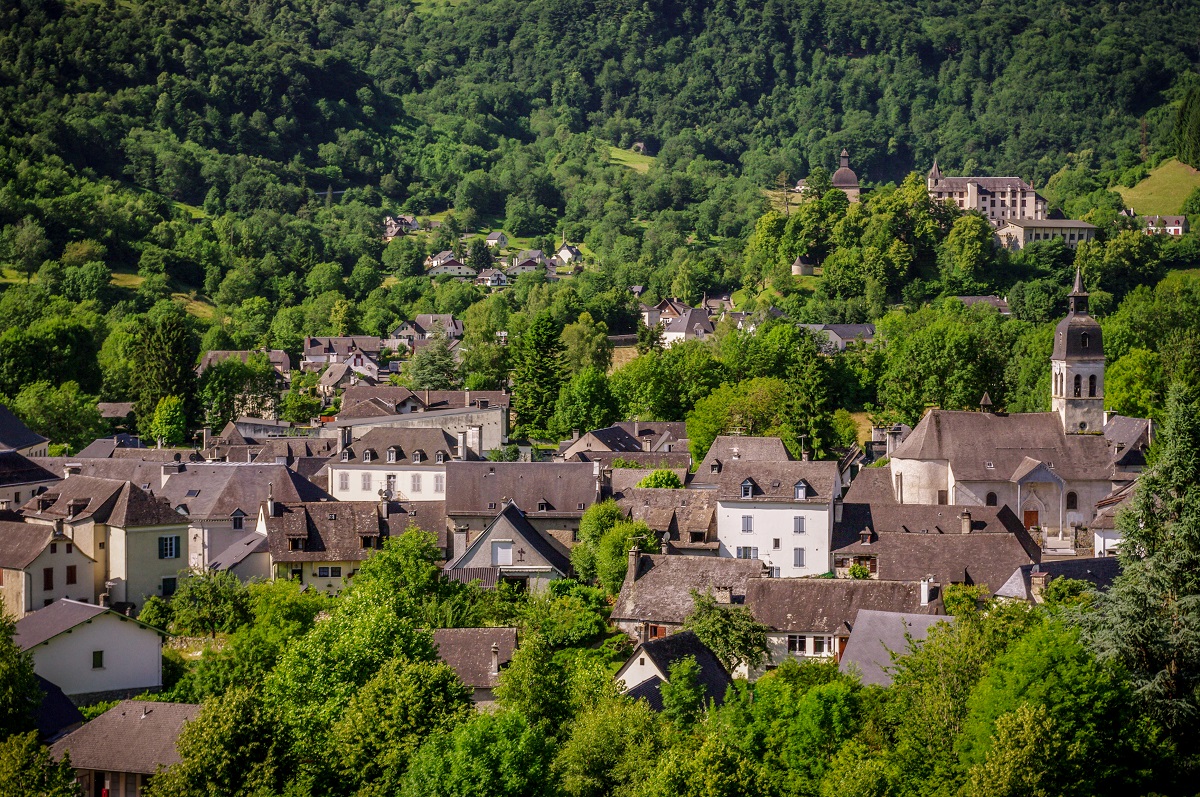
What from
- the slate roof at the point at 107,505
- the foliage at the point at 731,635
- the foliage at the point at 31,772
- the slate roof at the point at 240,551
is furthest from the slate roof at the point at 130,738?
the slate roof at the point at 240,551

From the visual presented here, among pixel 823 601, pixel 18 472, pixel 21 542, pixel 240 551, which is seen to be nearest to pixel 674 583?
pixel 823 601

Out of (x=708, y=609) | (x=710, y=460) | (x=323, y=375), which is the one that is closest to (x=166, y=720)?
(x=708, y=609)

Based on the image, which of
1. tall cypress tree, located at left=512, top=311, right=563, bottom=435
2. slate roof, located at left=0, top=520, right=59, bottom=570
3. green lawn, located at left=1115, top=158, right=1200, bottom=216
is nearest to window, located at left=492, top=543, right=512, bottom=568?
slate roof, located at left=0, top=520, right=59, bottom=570

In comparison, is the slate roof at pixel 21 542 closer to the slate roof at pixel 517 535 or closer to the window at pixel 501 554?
the slate roof at pixel 517 535

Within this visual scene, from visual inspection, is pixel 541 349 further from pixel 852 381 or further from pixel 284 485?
pixel 284 485

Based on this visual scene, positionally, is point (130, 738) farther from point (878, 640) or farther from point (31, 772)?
point (878, 640)

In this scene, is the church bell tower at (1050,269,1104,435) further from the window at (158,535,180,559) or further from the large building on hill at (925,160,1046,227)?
the large building on hill at (925,160,1046,227)
